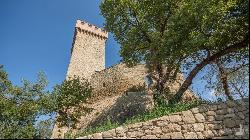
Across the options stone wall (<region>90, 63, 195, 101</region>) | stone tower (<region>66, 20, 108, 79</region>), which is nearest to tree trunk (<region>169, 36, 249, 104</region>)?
stone wall (<region>90, 63, 195, 101</region>)

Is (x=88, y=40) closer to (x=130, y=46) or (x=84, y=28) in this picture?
(x=84, y=28)

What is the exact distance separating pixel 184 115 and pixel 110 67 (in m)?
23.3

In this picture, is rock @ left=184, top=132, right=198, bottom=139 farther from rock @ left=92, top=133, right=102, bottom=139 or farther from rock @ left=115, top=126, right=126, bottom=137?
rock @ left=92, top=133, right=102, bottom=139

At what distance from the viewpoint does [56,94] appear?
2934 cm

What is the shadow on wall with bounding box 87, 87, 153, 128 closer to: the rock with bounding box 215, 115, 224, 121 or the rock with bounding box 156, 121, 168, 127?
the rock with bounding box 156, 121, 168, 127

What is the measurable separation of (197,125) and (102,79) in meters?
23.8

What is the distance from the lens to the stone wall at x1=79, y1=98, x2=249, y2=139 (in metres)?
14.6

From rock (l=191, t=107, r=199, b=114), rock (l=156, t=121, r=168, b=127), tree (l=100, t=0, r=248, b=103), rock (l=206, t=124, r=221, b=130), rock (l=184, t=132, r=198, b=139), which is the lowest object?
rock (l=184, t=132, r=198, b=139)

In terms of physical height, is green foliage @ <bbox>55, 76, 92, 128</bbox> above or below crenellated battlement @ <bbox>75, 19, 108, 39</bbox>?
below

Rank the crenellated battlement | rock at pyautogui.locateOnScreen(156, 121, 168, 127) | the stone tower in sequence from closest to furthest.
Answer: rock at pyautogui.locateOnScreen(156, 121, 168, 127) < the stone tower < the crenellated battlement

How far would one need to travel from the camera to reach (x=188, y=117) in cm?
1526

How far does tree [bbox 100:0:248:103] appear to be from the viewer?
19.5 metres

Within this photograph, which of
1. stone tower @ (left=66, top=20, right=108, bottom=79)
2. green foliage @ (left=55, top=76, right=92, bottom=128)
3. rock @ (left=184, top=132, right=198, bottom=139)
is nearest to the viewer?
rock @ (left=184, top=132, right=198, bottom=139)

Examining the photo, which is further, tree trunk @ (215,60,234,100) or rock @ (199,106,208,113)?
tree trunk @ (215,60,234,100)
